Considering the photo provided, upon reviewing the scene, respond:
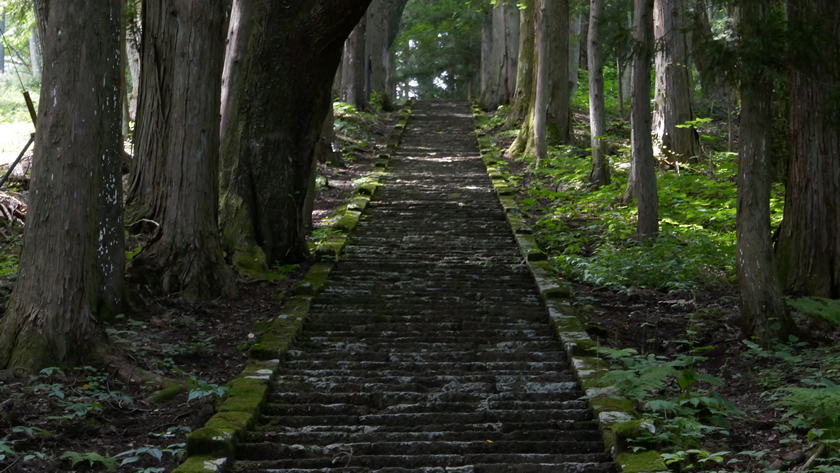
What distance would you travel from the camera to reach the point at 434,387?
6.63 metres

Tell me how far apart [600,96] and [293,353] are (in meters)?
9.84

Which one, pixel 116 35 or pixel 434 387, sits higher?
pixel 116 35

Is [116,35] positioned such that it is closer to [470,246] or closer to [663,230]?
[470,246]

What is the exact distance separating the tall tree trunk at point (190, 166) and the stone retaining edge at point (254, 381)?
1044 millimetres

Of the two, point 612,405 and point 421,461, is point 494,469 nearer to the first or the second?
point 421,461

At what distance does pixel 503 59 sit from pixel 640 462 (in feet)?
83.9

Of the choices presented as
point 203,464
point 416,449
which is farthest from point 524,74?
point 203,464

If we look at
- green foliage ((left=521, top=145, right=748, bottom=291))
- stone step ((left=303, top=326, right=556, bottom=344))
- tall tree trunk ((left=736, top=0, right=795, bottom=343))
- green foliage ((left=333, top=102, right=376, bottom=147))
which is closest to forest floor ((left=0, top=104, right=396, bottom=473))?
stone step ((left=303, top=326, right=556, bottom=344))

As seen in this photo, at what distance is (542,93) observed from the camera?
18.1 meters

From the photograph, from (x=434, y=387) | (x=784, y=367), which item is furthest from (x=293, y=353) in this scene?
(x=784, y=367)

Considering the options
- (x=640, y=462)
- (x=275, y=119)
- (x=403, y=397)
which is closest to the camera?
(x=640, y=462)

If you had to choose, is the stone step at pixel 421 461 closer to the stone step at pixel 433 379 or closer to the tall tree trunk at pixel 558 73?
the stone step at pixel 433 379

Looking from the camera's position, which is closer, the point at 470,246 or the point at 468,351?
the point at 468,351

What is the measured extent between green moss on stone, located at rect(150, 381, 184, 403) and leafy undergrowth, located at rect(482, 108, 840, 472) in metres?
3.40
